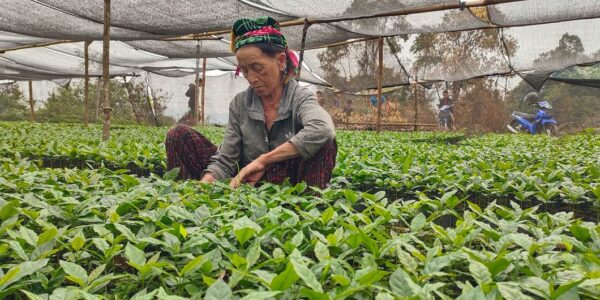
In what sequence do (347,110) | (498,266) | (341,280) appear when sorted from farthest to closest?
(347,110)
(498,266)
(341,280)

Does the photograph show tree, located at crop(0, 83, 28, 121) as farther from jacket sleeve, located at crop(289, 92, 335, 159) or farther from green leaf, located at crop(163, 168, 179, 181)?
jacket sleeve, located at crop(289, 92, 335, 159)

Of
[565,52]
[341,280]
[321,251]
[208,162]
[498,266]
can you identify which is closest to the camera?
[341,280]

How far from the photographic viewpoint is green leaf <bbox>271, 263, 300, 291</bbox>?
0.89 meters

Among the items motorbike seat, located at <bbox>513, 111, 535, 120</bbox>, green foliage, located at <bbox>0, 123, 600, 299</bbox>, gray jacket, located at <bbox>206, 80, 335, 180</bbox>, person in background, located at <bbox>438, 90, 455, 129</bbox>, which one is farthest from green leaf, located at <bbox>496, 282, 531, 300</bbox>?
motorbike seat, located at <bbox>513, 111, 535, 120</bbox>

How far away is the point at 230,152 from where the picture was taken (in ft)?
8.82

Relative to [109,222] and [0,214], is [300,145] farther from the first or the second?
[0,214]

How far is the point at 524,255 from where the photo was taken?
3.67ft

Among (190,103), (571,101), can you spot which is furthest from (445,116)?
(190,103)

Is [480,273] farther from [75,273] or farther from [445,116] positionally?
[445,116]

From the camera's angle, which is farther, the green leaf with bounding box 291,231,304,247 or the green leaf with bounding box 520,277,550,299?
the green leaf with bounding box 291,231,304,247

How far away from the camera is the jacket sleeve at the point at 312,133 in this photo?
2.32m

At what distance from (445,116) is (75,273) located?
16.9m

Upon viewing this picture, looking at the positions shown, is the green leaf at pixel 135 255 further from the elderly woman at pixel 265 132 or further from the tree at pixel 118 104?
the tree at pixel 118 104

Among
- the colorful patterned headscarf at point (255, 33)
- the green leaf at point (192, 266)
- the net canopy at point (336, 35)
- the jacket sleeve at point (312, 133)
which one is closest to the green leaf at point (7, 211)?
the green leaf at point (192, 266)
